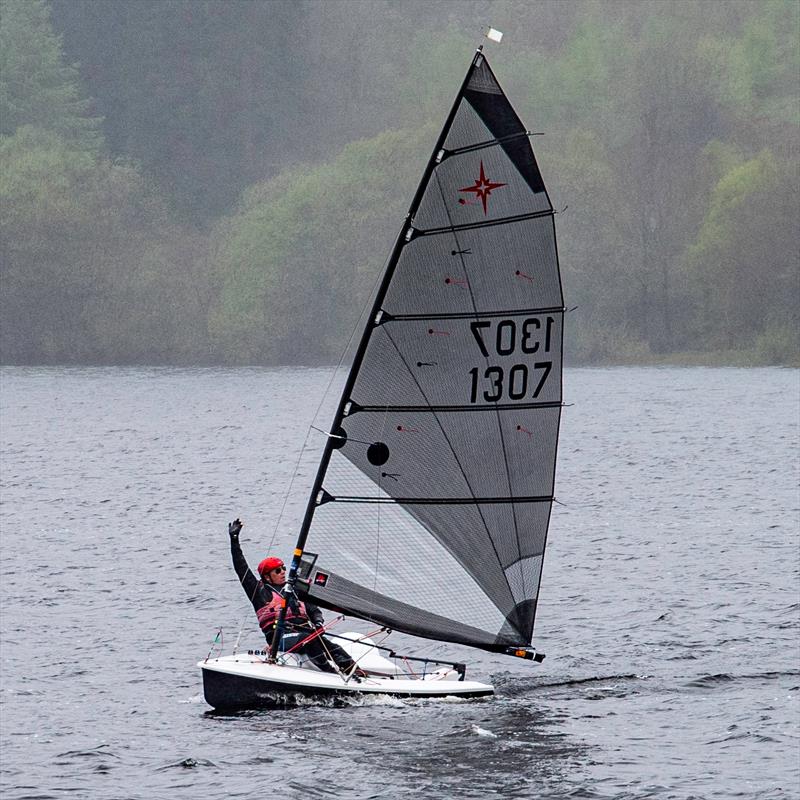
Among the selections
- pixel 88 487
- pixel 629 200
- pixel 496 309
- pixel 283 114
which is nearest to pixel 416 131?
pixel 629 200

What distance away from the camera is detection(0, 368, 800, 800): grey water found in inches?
803

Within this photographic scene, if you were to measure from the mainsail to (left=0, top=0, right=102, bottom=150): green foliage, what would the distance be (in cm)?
11575

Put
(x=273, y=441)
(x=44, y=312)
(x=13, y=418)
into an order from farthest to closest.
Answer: (x=44, y=312) → (x=13, y=418) → (x=273, y=441)

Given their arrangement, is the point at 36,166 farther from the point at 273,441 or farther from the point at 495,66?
the point at 273,441

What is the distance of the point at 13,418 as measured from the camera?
3322 inches

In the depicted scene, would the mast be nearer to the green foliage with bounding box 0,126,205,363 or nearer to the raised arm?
the raised arm

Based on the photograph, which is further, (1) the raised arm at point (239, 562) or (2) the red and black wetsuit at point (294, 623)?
(2) the red and black wetsuit at point (294, 623)

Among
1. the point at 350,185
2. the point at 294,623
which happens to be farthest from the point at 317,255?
the point at 294,623

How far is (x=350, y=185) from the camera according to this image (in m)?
114

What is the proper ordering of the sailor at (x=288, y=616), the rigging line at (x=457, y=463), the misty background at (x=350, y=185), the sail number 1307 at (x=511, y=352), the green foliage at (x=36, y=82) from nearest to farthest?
1. the rigging line at (x=457, y=463)
2. the sail number 1307 at (x=511, y=352)
3. the sailor at (x=288, y=616)
4. the misty background at (x=350, y=185)
5. the green foliage at (x=36, y=82)

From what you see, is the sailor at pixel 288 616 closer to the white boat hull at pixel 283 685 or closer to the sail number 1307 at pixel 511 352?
the white boat hull at pixel 283 685

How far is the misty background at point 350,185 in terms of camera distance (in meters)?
104

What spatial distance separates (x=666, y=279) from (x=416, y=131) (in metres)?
22.8

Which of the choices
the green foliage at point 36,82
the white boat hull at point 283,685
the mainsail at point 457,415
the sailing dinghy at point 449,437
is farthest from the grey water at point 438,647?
the green foliage at point 36,82
